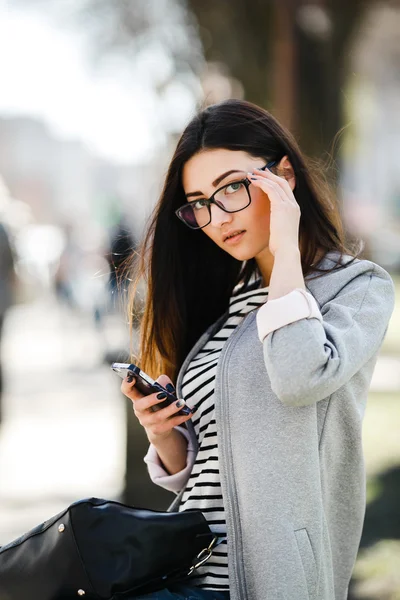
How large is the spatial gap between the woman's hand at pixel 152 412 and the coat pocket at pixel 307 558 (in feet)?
1.57

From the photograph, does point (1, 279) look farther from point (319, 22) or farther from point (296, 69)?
point (319, 22)

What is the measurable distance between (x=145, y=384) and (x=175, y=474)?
1.41 feet

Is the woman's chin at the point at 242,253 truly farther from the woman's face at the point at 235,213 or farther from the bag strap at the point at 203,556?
the bag strap at the point at 203,556

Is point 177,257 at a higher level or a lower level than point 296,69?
lower

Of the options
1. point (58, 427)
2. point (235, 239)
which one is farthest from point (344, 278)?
point (58, 427)

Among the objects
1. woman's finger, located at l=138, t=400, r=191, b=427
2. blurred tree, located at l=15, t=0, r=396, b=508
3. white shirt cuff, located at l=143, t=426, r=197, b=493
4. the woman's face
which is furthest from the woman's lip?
blurred tree, located at l=15, t=0, r=396, b=508

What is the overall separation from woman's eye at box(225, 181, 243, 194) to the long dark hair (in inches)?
4.2

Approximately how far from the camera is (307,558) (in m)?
2.17

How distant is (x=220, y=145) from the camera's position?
2.49 meters

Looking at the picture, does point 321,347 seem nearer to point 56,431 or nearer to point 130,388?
point 130,388

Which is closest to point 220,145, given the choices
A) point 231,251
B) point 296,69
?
point 231,251

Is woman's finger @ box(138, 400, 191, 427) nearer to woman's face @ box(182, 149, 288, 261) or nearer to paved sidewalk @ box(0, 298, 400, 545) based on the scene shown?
woman's face @ box(182, 149, 288, 261)

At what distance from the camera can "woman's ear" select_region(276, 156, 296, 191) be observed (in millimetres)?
2533

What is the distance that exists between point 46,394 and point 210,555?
26.9 ft
